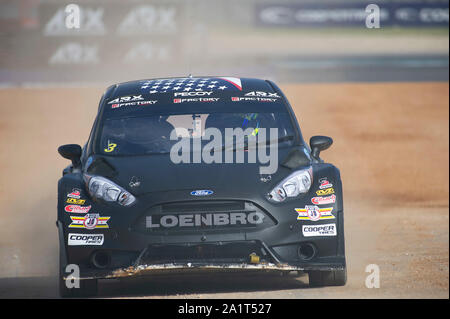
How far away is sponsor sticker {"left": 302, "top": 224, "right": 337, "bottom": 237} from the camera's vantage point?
7.44m

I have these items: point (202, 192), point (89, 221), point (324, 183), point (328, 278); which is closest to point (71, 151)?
point (89, 221)

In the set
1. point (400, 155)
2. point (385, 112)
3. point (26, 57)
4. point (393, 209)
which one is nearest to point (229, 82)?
point (393, 209)

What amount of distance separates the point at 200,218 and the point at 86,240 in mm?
867

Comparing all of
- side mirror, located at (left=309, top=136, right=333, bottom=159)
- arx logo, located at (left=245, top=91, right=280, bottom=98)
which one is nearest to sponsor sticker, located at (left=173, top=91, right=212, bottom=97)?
arx logo, located at (left=245, top=91, right=280, bottom=98)

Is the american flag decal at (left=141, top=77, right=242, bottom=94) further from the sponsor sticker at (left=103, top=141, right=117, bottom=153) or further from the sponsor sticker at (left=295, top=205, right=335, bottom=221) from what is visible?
the sponsor sticker at (left=295, top=205, right=335, bottom=221)

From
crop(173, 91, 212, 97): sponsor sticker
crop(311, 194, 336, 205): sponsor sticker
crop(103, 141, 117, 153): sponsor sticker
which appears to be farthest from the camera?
crop(173, 91, 212, 97): sponsor sticker

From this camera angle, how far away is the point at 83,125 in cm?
2409

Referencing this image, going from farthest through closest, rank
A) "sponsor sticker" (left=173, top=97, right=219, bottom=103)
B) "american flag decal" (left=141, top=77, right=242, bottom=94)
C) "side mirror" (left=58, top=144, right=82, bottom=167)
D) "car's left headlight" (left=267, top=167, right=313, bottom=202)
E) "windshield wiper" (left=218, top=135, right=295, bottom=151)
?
"american flag decal" (left=141, top=77, right=242, bottom=94) → "sponsor sticker" (left=173, top=97, right=219, bottom=103) → "side mirror" (left=58, top=144, right=82, bottom=167) → "windshield wiper" (left=218, top=135, right=295, bottom=151) → "car's left headlight" (left=267, top=167, right=313, bottom=202)

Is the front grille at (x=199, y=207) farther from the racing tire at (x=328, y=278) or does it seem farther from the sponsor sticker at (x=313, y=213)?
the racing tire at (x=328, y=278)

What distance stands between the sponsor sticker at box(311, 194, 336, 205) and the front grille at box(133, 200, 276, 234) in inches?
16.2

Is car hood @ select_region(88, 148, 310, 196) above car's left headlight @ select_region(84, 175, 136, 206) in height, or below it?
above

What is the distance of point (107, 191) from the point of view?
7.57 metres

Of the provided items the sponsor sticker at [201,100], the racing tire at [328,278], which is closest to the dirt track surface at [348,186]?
the racing tire at [328,278]
